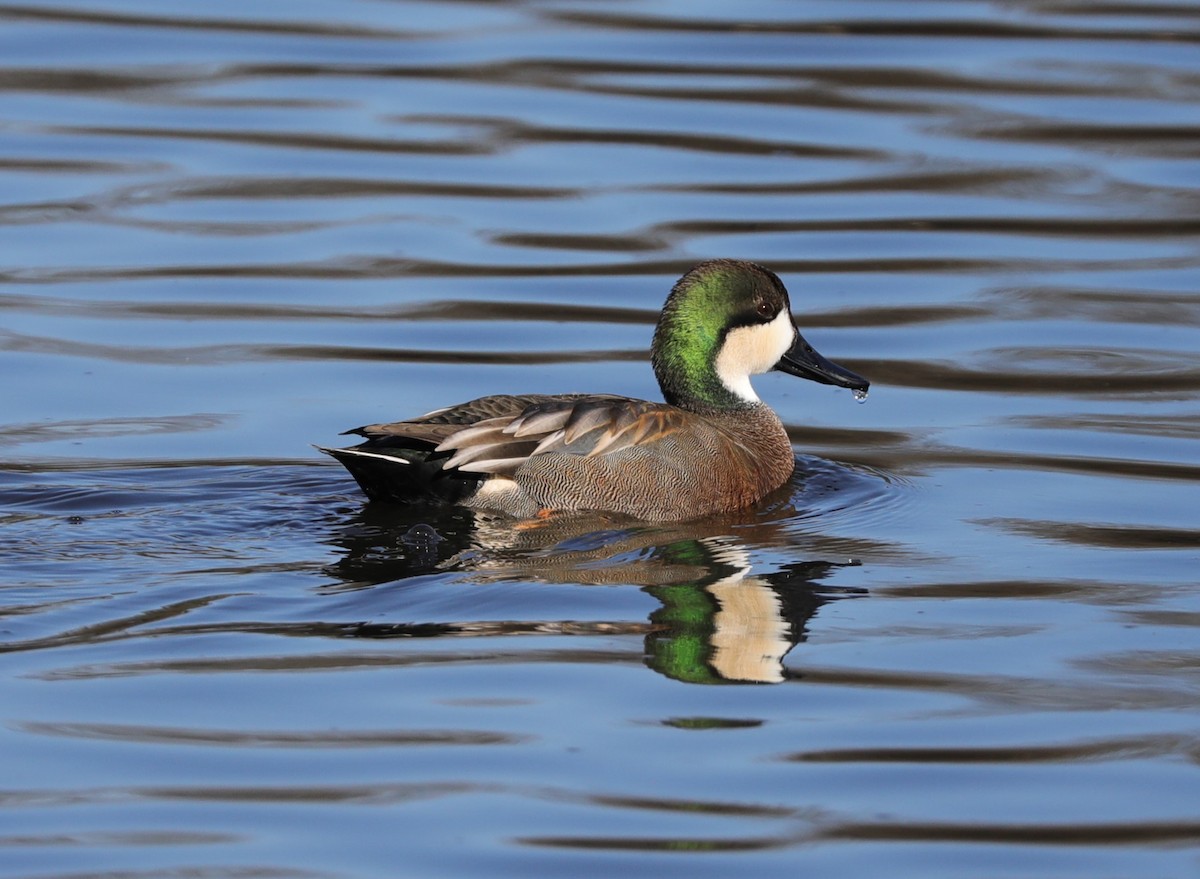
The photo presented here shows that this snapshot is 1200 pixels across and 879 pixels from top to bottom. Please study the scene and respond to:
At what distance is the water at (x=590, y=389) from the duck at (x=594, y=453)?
15 centimetres

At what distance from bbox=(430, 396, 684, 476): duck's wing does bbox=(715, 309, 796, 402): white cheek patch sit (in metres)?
0.71

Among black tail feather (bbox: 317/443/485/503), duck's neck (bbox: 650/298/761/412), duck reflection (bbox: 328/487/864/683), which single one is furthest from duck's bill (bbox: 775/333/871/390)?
black tail feather (bbox: 317/443/485/503)

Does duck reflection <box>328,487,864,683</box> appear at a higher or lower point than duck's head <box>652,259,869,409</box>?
lower

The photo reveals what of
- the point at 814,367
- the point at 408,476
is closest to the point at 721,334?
the point at 814,367

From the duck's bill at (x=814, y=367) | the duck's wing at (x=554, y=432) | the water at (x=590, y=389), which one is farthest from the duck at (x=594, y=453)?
the duck's bill at (x=814, y=367)

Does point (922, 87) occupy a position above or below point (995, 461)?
above

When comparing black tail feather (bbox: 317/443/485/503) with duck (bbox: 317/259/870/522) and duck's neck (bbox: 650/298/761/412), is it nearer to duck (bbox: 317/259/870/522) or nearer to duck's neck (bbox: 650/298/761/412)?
duck (bbox: 317/259/870/522)

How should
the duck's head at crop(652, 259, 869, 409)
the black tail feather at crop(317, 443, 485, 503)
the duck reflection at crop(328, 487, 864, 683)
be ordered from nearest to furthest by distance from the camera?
1. the duck reflection at crop(328, 487, 864, 683)
2. the black tail feather at crop(317, 443, 485, 503)
3. the duck's head at crop(652, 259, 869, 409)

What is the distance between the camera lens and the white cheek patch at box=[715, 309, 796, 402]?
852 cm

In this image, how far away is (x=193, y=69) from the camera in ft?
47.2

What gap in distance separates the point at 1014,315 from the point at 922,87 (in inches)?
151

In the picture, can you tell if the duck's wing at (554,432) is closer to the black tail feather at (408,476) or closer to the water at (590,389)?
the black tail feather at (408,476)

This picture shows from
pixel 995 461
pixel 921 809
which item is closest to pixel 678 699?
pixel 921 809

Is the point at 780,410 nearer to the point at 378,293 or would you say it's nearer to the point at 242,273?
the point at 378,293
